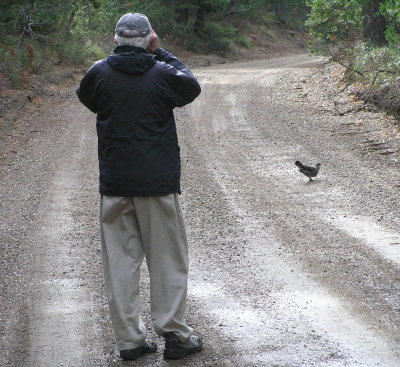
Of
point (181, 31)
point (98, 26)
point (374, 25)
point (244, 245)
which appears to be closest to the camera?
point (244, 245)

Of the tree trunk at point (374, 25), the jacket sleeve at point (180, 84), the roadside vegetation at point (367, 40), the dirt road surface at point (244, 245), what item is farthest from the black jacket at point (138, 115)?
the tree trunk at point (374, 25)

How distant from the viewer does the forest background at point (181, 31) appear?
62.8 ft

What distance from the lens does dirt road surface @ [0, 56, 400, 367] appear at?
468 cm

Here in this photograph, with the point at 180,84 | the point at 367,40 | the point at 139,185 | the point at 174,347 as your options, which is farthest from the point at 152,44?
the point at 367,40

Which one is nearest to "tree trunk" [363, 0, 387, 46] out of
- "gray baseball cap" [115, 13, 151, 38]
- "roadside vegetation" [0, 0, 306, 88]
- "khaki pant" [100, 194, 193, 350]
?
"roadside vegetation" [0, 0, 306, 88]

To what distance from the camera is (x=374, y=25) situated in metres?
21.4

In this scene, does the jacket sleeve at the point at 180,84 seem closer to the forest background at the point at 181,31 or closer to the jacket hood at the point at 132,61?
the jacket hood at the point at 132,61

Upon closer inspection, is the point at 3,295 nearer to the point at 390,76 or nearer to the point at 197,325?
the point at 197,325

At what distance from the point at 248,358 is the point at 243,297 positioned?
131 centimetres

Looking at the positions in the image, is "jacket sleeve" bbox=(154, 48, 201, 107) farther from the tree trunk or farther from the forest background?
the tree trunk

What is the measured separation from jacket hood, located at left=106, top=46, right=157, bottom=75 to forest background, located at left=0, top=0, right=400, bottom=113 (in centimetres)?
1215

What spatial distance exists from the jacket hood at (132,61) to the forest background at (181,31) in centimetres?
1215

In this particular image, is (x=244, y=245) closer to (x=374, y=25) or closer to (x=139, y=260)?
(x=139, y=260)

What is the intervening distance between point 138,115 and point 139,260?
0.90 meters
